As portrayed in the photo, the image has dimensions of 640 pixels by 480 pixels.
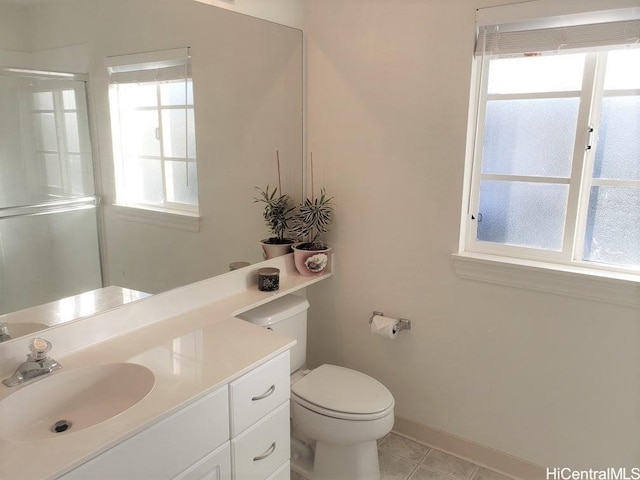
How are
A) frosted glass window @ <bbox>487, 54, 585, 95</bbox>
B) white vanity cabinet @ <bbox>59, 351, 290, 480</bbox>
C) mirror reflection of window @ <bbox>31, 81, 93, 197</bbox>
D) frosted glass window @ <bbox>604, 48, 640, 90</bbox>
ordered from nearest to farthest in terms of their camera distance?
white vanity cabinet @ <bbox>59, 351, 290, 480</bbox>
mirror reflection of window @ <bbox>31, 81, 93, 197</bbox>
frosted glass window @ <bbox>604, 48, 640, 90</bbox>
frosted glass window @ <bbox>487, 54, 585, 95</bbox>

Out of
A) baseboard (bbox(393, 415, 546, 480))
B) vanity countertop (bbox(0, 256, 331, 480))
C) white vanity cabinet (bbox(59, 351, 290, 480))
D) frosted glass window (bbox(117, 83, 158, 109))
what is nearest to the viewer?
vanity countertop (bbox(0, 256, 331, 480))

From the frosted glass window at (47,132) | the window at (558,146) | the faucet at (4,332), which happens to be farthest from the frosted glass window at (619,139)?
the faucet at (4,332)

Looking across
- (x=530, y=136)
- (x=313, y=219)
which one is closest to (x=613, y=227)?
(x=530, y=136)

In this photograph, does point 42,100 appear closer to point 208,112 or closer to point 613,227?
point 208,112

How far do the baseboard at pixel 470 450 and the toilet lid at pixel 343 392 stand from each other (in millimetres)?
525

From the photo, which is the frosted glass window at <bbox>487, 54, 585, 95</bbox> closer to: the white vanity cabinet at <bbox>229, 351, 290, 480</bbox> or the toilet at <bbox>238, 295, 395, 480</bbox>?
the toilet at <bbox>238, 295, 395, 480</bbox>

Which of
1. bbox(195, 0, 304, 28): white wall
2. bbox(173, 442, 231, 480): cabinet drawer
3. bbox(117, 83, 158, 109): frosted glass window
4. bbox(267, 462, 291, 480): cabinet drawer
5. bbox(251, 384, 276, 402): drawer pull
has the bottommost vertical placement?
bbox(267, 462, 291, 480): cabinet drawer

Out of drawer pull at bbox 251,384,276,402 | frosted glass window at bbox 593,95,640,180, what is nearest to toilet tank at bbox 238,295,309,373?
drawer pull at bbox 251,384,276,402

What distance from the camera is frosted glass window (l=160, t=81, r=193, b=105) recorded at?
170 centimetres

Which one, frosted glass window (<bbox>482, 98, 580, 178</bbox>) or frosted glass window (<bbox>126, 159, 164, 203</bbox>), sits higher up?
frosted glass window (<bbox>482, 98, 580, 178</bbox>)

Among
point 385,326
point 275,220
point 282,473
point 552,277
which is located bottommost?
point 282,473

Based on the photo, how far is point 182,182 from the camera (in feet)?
5.91

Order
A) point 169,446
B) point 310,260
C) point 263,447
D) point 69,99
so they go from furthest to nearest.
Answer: point 310,260
point 263,447
point 69,99
point 169,446

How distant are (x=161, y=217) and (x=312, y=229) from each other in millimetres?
882
